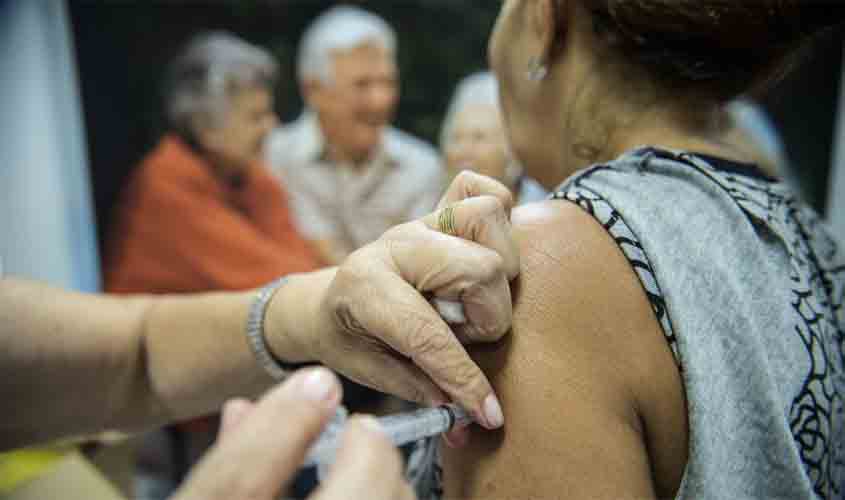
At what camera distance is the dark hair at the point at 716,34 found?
67 cm

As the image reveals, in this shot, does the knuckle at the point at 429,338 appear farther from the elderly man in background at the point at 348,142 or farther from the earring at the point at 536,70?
the elderly man in background at the point at 348,142

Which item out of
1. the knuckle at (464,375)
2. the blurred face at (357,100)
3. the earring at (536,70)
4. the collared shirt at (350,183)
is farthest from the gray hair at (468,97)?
the knuckle at (464,375)

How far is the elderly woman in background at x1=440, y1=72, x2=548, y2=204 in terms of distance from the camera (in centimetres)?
198

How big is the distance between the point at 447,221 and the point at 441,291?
8 centimetres

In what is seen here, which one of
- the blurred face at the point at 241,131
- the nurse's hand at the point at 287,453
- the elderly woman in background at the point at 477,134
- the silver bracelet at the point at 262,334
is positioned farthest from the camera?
the blurred face at the point at 241,131

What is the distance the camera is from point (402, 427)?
55 cm

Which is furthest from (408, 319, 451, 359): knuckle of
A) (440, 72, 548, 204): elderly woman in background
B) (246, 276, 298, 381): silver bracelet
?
(440, 72, 548, 204): elderly woman in background

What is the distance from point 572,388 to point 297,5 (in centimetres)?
229

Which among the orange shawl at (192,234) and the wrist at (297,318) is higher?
the wrist at (297,318)

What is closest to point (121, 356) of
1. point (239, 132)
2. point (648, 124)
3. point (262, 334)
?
point (262, 334)

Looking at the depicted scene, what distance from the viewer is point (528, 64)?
0.92m

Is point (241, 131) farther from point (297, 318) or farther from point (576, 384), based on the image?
point (576, 384)

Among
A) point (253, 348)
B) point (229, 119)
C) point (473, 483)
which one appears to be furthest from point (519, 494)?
point (229, 119)

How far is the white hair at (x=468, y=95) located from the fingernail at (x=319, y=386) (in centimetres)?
199
